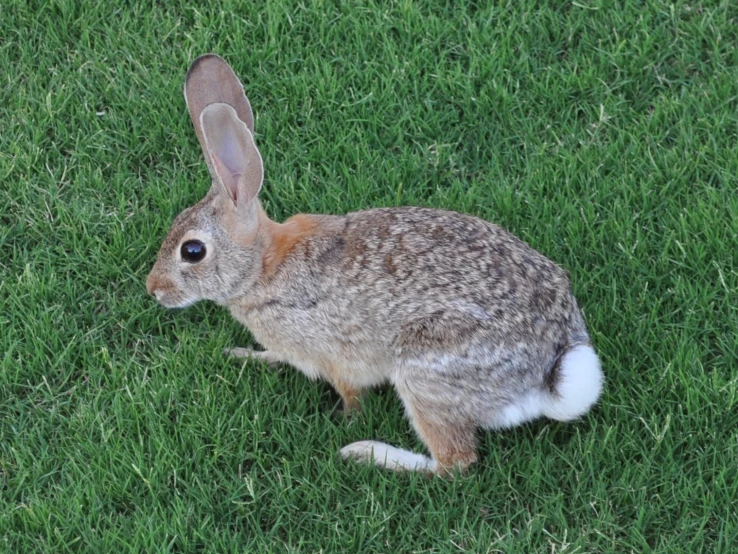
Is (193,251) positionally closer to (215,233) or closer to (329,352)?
(215,233)

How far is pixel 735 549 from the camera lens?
3836 mm

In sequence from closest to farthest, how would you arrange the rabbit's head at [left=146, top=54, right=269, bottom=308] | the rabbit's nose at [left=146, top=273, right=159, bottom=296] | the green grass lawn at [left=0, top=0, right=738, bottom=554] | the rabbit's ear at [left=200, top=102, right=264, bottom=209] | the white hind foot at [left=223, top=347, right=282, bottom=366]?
the green grass lawn at [left=0, top=0, right=738, bottom=554]
the rabbit's ear at [left=200, top=102, right=264, bottom=209]
the rabbit's head at [left=146, top=54, right=269, bottom=308]
the rabbit's nose at [left=146, top=273, right=159, bottom=296]
the white hind foot at [left=223, top=347, right=282, bottom=366]

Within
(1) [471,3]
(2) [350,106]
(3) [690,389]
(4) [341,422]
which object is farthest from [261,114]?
(3) [690,389]

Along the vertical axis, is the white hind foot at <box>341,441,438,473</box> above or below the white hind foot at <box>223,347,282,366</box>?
below

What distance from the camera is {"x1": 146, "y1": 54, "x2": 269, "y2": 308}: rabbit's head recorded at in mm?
4320

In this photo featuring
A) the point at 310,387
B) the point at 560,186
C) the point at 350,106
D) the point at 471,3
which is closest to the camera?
the point at 310,387

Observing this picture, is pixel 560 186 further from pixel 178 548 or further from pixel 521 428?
pixel 178 548

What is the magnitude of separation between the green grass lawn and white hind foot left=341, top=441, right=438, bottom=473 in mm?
64

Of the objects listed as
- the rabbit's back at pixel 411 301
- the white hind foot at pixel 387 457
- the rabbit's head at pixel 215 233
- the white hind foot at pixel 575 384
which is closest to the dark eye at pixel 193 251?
the rabbit's head at pixel 215 233

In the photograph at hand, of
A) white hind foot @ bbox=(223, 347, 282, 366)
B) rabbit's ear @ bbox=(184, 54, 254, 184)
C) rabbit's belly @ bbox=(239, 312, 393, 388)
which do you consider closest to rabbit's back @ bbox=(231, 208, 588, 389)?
rabbit's belly @ bbox=(239, 312, 393, 388)

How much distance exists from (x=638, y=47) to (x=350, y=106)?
1.63 metres

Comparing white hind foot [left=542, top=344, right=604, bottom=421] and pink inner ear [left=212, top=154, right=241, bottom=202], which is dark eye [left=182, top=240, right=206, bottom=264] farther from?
white hind foot [left=542, top=344, right=604, bottom=421]

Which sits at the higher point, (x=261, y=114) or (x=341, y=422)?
(x=261, y=114)

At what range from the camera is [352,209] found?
201 inches
